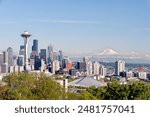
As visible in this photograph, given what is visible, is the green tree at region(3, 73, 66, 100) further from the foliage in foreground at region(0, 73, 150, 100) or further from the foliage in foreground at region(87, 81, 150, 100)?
the foliage in foreground at region(87, 81, 150, 100)

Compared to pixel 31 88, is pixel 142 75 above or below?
below

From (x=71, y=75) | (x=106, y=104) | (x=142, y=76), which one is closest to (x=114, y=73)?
(x=142, y=76)

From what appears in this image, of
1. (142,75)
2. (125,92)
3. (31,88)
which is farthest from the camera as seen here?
(142,75)

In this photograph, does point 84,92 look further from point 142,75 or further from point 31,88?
point 142,75

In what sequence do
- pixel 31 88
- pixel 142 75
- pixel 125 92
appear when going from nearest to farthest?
pixel 31 88
pixel 125 92
pixel 142 75

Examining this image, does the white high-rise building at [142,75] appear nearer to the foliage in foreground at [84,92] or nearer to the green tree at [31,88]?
the foliage in foreground at [84,92]

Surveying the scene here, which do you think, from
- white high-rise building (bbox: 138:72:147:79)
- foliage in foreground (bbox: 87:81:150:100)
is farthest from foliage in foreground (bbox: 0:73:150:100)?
white high-rise building (bbox: 138:72:147:79)

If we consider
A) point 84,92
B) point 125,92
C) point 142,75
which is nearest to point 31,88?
point 84,92

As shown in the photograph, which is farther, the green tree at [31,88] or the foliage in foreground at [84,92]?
the foliage in foreground at [84,92]

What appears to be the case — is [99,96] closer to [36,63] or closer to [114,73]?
[36,63]

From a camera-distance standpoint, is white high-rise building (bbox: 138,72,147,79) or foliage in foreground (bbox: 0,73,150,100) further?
white high-rise building (bbox: 138,72,147,79)

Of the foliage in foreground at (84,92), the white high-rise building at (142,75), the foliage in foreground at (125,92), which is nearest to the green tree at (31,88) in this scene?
the foliage in foreground at (84,92)
